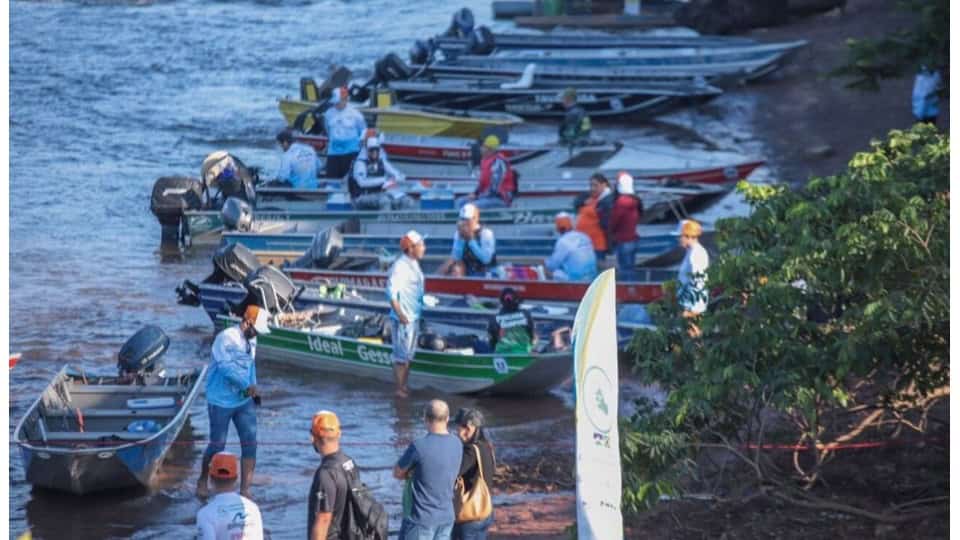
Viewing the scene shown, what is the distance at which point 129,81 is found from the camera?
40219 mm

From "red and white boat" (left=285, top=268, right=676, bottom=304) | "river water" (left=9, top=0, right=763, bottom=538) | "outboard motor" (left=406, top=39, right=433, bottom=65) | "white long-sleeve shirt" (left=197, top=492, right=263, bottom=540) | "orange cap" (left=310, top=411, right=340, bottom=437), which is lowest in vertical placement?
"river water" (left=9, top=0, right=763, bottom=538)

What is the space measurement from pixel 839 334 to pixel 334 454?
3502 millimetres

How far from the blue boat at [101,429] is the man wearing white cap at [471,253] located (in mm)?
4193

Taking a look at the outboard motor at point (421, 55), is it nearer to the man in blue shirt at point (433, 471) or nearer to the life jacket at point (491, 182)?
the life jacket at point (491, 182)

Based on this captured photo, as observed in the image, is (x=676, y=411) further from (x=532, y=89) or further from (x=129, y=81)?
(x=129, y=81)

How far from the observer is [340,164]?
2602 centimetres

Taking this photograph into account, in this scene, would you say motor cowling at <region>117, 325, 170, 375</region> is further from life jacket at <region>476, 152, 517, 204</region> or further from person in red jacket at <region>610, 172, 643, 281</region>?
life jacket at <region>476, 152, 517, 204</region>

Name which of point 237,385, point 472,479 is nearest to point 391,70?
point 237,385

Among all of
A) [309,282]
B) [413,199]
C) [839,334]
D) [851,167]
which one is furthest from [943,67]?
[413,199]

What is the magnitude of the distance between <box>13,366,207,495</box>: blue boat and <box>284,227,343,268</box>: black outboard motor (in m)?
5.03

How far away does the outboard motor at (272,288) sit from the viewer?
18.4 meters

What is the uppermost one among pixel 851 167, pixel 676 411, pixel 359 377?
pixel 851 167

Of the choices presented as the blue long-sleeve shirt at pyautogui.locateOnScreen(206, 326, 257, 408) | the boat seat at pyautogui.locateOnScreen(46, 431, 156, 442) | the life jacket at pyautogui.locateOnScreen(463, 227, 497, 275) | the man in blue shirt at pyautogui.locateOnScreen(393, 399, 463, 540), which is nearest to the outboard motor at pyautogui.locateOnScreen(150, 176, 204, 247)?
the life jacket at pyautogui.locateOnScreen(463, 227, 497, 275)

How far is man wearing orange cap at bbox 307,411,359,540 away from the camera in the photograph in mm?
10734
